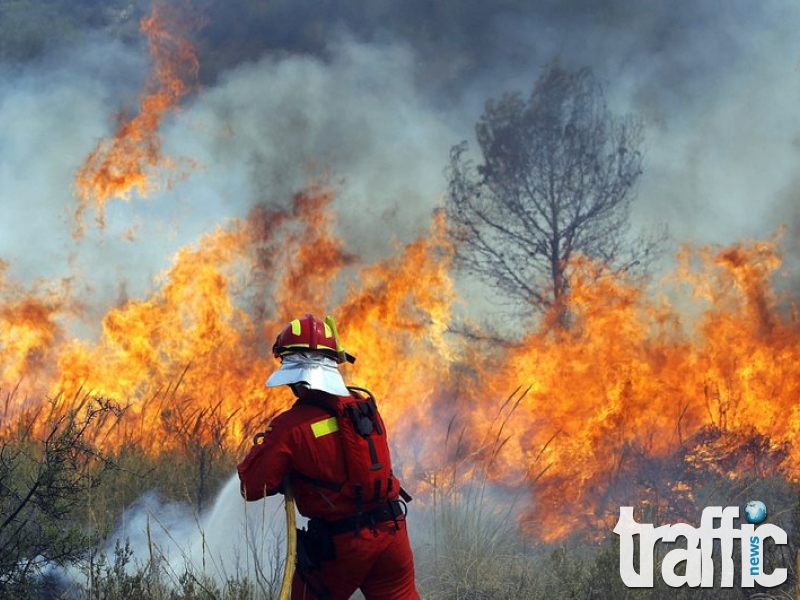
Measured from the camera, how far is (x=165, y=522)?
709 cm

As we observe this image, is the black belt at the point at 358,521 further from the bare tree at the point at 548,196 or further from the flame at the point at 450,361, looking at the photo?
the bare tree at the point at 548,196

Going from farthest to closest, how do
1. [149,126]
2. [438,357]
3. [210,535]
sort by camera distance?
[149,126] < [438,357] < [210,535]

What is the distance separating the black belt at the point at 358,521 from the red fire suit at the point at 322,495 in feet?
0.04

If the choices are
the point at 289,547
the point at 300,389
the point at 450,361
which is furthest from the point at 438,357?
the point at 289,547

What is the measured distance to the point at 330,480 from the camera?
4289mm

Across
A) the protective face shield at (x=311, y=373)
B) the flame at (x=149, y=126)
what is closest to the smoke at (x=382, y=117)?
the flame at (x=149, y=126)

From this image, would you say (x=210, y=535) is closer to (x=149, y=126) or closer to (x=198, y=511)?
(x=198, y=511)

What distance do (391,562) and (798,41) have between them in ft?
39.7

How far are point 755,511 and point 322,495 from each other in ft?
17.2

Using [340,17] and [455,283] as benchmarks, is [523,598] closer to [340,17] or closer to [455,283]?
[455,283]

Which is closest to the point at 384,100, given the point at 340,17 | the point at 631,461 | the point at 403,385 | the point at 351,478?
the point at 340,17

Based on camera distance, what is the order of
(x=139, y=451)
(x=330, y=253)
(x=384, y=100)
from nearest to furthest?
(x=139, y=451)
(x=330, y=253)
(x=384, y=100)

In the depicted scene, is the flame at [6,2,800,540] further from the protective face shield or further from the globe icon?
the protective face shield

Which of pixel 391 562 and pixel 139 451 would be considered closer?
pixel 391 562
